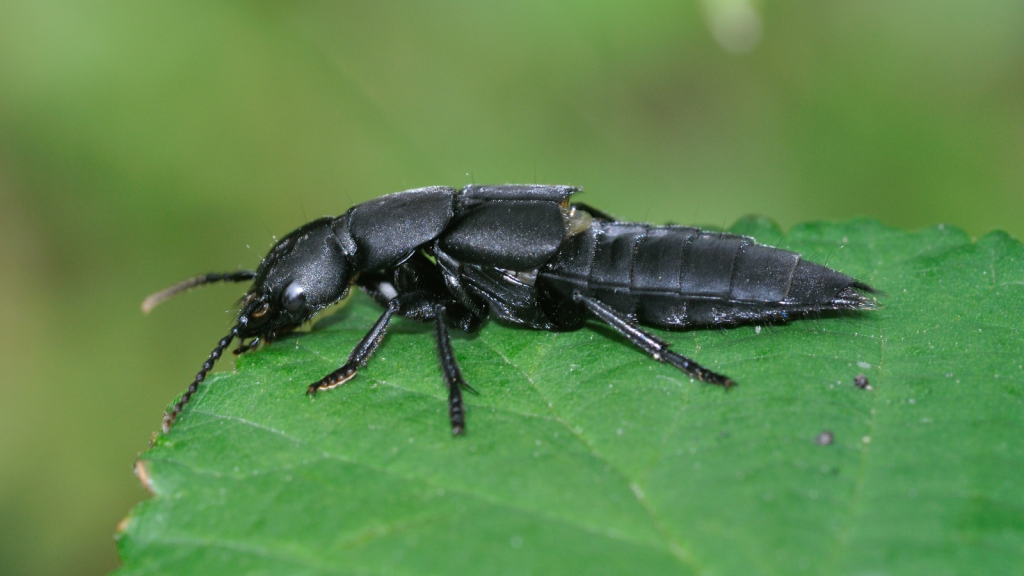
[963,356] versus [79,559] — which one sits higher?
[963,356]

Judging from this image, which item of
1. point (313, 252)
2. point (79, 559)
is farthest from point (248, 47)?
point (79, 559)

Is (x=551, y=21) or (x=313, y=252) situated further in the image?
(x=551, y=21)

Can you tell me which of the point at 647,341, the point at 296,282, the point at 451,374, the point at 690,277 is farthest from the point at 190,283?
the point at 690,277

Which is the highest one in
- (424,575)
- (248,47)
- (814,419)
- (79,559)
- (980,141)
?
(248,47)

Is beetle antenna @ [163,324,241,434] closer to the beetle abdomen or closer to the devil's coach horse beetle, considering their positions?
the devil's coach horse beetle

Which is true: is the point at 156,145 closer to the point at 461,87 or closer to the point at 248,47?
the point at 248,47

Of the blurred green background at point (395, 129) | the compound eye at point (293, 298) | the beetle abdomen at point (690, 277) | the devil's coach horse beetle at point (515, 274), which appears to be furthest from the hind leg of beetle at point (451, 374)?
the blurred green background at point (395, 129)

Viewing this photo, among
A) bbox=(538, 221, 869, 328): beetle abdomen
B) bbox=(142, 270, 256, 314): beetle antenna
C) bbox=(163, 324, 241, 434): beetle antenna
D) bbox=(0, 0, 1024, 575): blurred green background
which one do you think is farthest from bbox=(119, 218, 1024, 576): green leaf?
bbox=(0, 0, 1024, 575): blurred green background
